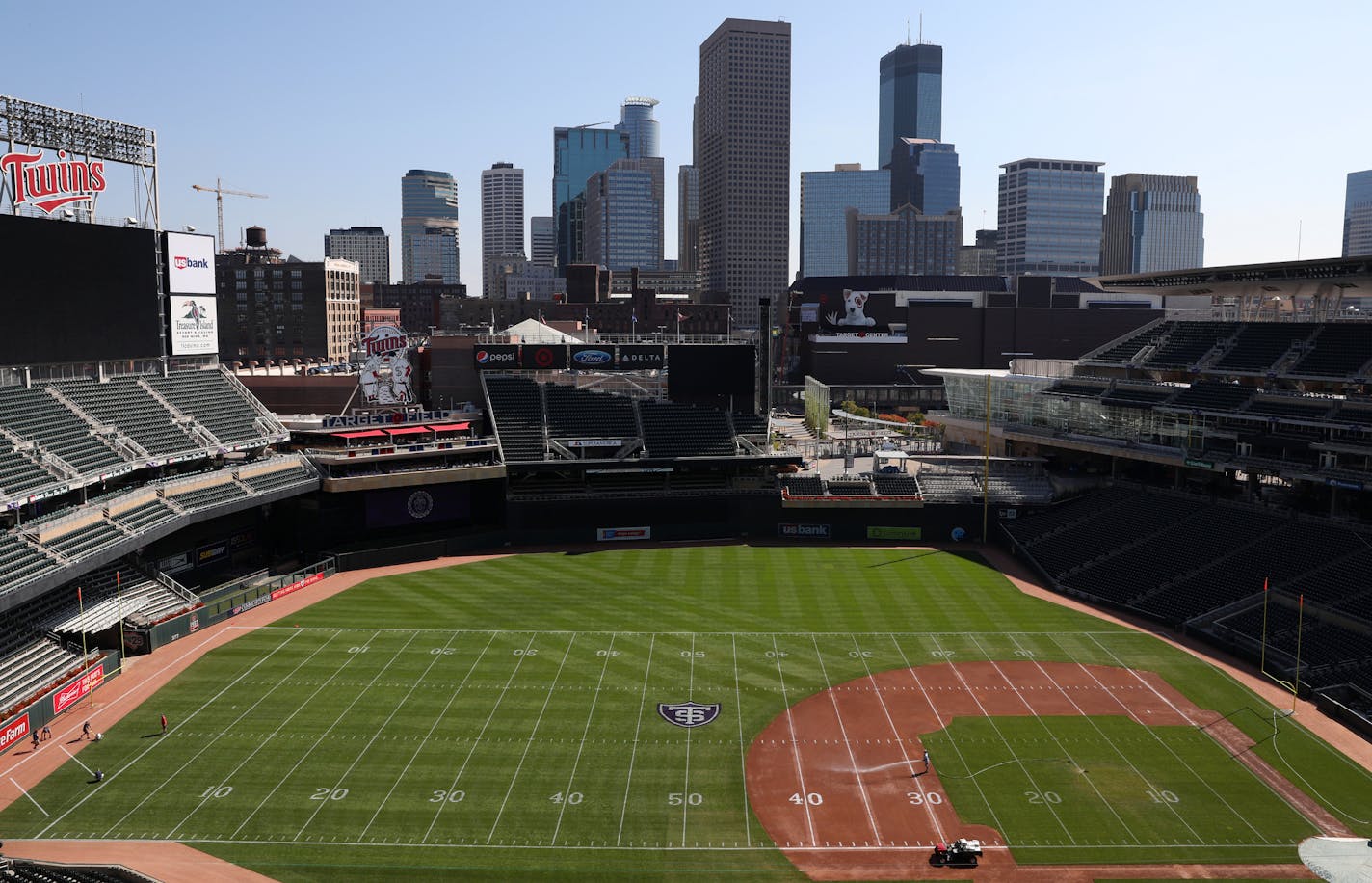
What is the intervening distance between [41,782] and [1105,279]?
67.5m

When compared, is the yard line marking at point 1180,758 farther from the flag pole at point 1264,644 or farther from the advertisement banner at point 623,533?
the advertisement banner at point 623,533

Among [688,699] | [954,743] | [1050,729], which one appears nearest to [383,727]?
[688,699]

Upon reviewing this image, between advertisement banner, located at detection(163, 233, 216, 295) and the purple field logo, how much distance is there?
129 ft

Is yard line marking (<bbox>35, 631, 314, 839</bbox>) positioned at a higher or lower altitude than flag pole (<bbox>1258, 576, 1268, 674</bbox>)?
lower

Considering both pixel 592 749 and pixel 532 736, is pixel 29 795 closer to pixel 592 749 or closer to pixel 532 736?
pixel 532 736

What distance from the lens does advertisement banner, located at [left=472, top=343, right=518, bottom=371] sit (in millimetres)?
69812

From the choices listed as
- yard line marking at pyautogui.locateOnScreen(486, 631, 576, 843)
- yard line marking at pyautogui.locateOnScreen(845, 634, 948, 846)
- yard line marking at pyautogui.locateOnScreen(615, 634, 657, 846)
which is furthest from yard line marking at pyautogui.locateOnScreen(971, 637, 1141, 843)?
yard line marking at pyautogui.locateOnScreen(486, 631, 576, 843)

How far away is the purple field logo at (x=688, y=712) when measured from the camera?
35.5m

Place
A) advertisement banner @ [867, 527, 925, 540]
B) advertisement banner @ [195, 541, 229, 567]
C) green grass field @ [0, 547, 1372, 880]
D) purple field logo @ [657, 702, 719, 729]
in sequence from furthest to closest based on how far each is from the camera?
advertisement banner @ [867, 527, 925, 540] < advertisement banner @ [195, 541, 229, 567] < purple field logo @ [657, 702, 719, 729] < green grass field @ [0, 547, 1372, 880]

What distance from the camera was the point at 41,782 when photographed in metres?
31.1

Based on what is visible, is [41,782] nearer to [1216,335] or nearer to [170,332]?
[170,332]

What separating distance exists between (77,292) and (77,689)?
22600 millimetres

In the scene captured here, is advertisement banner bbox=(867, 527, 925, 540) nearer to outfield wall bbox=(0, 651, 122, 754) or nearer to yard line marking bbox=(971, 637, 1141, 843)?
yard line marking bbox=(971, 637, 1141, 843)

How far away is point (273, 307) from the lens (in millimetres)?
155625
